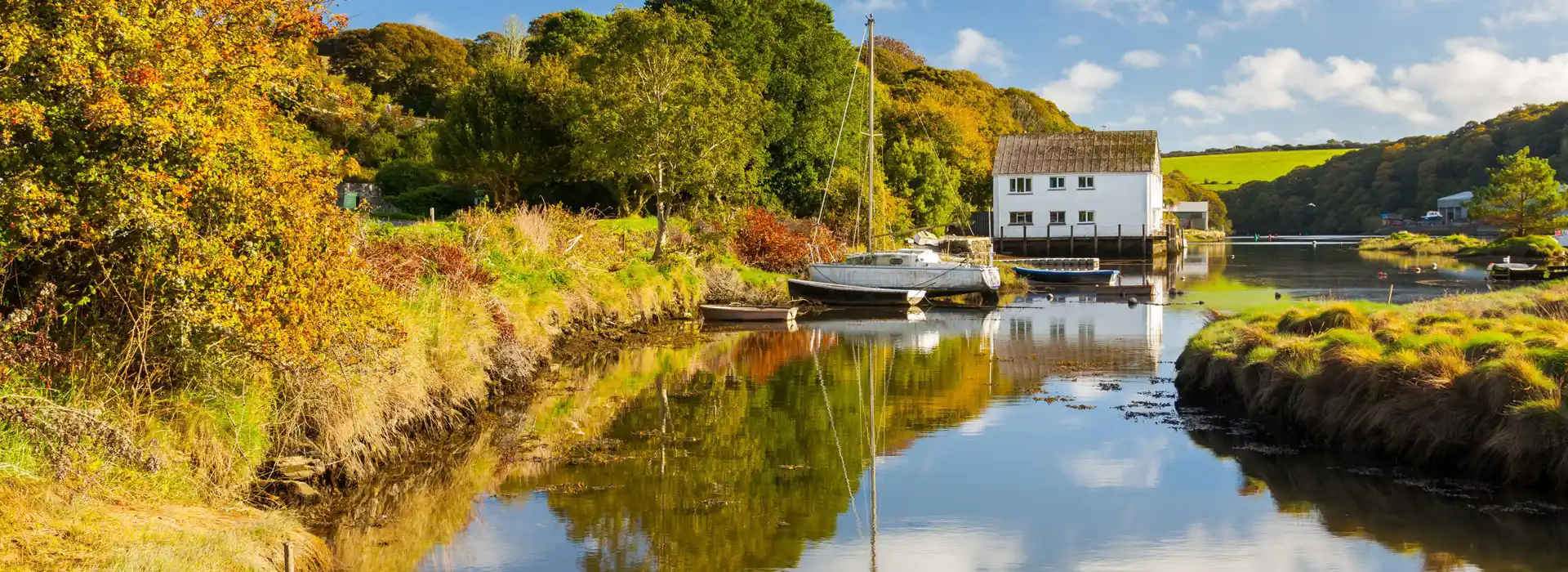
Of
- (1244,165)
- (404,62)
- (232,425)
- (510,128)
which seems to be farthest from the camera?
(1244,165)

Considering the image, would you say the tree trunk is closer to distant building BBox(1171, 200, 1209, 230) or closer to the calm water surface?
the calm water surface

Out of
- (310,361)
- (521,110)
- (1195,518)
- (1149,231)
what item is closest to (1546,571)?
(1195,518)

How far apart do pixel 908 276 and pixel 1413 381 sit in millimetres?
26066

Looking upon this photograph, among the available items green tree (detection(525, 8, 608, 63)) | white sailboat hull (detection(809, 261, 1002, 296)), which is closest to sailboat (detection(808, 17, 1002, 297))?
white sailboat hull (detection(809, 261, 1002, 296))

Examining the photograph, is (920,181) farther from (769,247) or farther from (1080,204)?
(769,247)

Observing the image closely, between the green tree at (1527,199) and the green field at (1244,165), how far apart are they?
90.2 meters

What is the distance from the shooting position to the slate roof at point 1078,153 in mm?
73312

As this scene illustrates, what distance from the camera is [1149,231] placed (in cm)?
7262

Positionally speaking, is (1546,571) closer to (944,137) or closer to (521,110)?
(521,110)

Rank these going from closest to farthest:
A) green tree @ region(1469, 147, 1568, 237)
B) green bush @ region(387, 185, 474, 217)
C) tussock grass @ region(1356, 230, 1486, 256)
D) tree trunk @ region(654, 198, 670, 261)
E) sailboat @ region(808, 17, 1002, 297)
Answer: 1. tree trunk @ region(654, 198, 670, 261)
2. sailboat @ region(808, 17, 1002, 297)
3. green bush @ region(387, 185, 474, 217)
4. green tree @ region(1469, 147, 1568, 237)
5. tussock grass @ region(1356, 230, 1486, 256)

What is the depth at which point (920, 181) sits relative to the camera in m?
68.6

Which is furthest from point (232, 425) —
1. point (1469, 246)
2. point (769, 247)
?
point (1469, 246)

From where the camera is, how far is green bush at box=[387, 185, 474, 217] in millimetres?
52188

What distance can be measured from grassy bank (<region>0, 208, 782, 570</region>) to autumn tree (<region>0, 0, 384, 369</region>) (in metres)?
0.55
